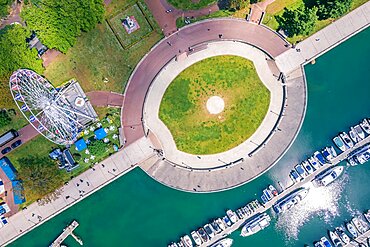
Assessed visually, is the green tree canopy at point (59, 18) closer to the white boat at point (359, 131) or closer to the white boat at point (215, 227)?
the white boat at point (215, 227)

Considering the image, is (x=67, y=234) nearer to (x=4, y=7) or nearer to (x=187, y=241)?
(x=187, y=241)

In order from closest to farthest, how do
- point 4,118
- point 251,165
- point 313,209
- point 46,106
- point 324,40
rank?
point 46,106
point 4,118
point 251,165
point 324,40
point 313,209

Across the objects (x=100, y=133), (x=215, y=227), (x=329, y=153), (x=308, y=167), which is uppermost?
(x=100, y=133)

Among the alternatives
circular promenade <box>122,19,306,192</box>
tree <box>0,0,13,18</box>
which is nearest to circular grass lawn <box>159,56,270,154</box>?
circular promenade <box>122,19,306,192</box>

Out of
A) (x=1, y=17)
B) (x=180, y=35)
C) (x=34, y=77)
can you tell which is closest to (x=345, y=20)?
(x=180, y=35)

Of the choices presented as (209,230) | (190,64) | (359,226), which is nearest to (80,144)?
(190,64)

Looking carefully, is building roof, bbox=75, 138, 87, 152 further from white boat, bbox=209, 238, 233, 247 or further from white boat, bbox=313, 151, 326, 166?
white boat, bbox=313, 151, 326, 166

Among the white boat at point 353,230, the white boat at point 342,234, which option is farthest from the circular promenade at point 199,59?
the white boat at point 353,230

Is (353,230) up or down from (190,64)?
down
